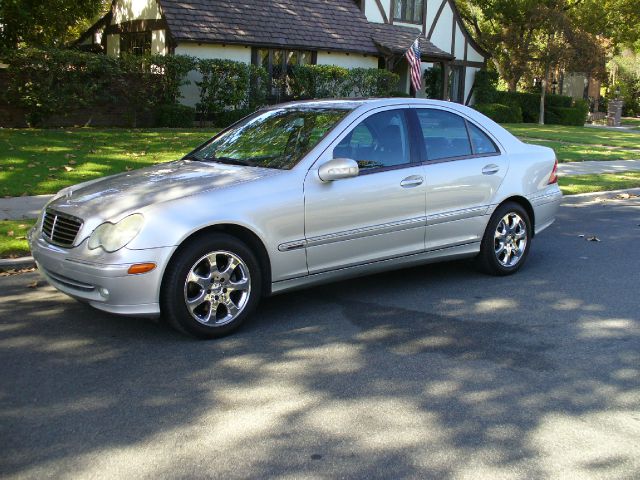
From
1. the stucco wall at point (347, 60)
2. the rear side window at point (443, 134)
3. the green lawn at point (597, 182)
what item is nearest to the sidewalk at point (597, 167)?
the green lawn at point (597, 182)

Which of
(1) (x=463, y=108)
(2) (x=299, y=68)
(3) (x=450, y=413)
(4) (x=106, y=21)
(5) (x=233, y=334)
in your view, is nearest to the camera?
(3) (x=450, y=413)

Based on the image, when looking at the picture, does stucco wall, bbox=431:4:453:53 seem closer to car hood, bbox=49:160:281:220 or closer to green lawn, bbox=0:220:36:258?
green lawn, bbox=0:220:36:258

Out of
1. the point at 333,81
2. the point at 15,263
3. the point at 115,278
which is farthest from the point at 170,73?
the point at 115,278

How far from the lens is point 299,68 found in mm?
25656

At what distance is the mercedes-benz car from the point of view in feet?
17.0

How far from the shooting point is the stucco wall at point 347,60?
2805 cm

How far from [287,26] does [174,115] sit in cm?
715

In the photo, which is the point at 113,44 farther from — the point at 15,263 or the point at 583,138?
the point at 15,263

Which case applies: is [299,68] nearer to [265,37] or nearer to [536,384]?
[265,37]

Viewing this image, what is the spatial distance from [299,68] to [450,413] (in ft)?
73.6

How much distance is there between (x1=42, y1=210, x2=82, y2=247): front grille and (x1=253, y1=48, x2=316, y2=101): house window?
20922 millimetres

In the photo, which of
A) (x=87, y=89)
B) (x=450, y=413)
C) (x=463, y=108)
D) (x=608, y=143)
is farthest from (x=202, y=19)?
(x=450, y=413)

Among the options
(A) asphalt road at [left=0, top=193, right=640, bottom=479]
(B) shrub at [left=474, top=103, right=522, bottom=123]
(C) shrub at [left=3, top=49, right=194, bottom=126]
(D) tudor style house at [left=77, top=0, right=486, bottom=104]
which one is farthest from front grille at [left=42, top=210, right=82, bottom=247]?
(B) shrub at [left=474, top=103, right=522, bottom=123]

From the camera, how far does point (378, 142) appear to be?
20.9ft
